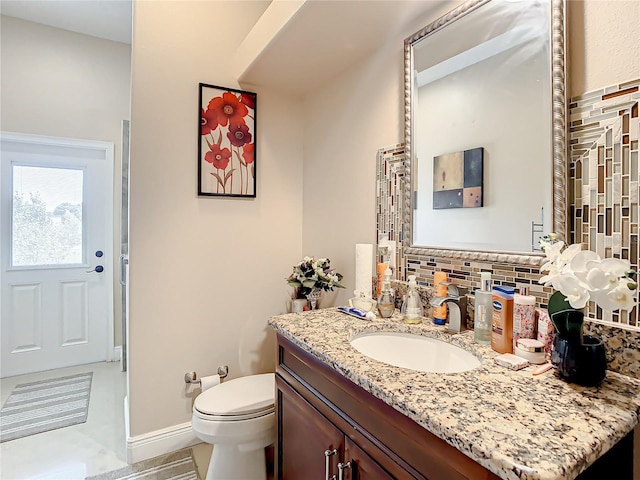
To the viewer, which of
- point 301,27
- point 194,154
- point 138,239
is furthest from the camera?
point 194,154

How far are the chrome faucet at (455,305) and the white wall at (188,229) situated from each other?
4.17ft

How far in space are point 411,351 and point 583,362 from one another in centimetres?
55

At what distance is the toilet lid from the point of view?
1.54m

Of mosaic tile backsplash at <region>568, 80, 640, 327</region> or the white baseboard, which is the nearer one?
mosaic tile backsplash at <region>568, 80, 640, 327</region>

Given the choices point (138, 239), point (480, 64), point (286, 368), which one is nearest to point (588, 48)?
point (480, 64)

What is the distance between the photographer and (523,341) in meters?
0.97

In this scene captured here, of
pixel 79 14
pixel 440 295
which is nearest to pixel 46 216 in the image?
pixel 79 14

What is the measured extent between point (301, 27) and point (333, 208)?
0.91 m

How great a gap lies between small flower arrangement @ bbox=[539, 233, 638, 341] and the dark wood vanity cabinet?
1.37ft

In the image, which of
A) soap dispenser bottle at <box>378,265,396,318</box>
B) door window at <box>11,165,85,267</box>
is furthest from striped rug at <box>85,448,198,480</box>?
door window at <box>11,165,85,267</box>

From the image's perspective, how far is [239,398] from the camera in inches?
64.3

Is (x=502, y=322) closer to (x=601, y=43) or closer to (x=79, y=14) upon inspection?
(x=601, y=43)

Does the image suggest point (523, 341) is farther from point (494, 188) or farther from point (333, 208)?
point (333, 208)

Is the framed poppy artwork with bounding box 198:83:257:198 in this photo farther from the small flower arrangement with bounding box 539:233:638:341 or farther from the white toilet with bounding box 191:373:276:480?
the small flower arrangement with bounding box 539:233:638:341
